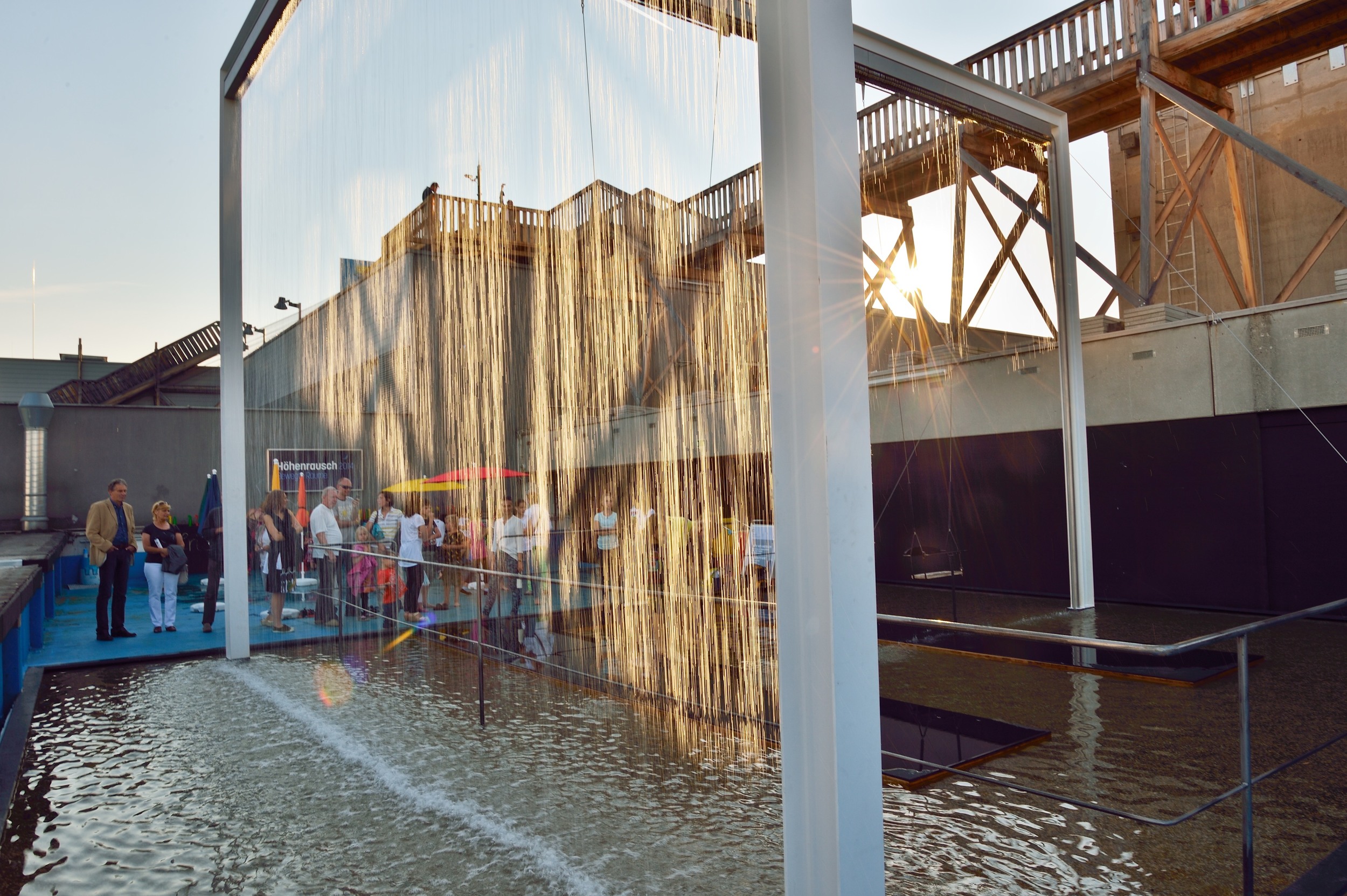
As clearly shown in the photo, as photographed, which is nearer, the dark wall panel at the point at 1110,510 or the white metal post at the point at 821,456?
the white metal post at the point at 821,456

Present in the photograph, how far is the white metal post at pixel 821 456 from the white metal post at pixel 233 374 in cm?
596

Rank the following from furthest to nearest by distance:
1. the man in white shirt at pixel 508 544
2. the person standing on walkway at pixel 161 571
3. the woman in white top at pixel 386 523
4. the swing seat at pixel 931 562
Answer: the woman in white top at pixel 386 523 < the swing seat at pixel 931 562 < the man in white shirt at pixel 508 544 < the person standing on walkway at pixel 161 571

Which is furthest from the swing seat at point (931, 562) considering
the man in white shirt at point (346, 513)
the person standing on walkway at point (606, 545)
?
the man in white shirt at point (346, 513)

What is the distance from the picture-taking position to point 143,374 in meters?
21.2

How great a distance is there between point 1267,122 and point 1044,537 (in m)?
5.96

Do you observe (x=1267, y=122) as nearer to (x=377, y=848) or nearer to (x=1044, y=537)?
(x=1044, y=537)

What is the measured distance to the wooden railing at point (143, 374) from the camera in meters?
20.2

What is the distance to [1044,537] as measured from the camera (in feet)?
33.8

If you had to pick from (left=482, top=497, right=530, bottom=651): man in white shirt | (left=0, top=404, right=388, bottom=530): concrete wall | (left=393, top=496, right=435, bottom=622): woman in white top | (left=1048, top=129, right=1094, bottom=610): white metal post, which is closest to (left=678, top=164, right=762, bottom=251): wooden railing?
(left=1048, top=129, right=1094, bottom=610): white metal post

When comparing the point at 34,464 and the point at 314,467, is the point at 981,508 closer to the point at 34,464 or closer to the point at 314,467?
the point at 314,467

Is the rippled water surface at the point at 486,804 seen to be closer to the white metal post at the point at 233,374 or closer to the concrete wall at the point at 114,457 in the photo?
the white metal post at the point at 233,374

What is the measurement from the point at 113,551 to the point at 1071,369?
9.53 meters

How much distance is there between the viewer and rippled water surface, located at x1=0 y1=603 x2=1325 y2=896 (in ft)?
9.19

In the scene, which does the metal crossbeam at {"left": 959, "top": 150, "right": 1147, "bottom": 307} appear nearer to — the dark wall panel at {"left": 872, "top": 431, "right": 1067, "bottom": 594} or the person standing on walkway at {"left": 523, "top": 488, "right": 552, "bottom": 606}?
the dark wall panel at {"left": 872, "top": 431, "right": 1067, "bottom": 594}
